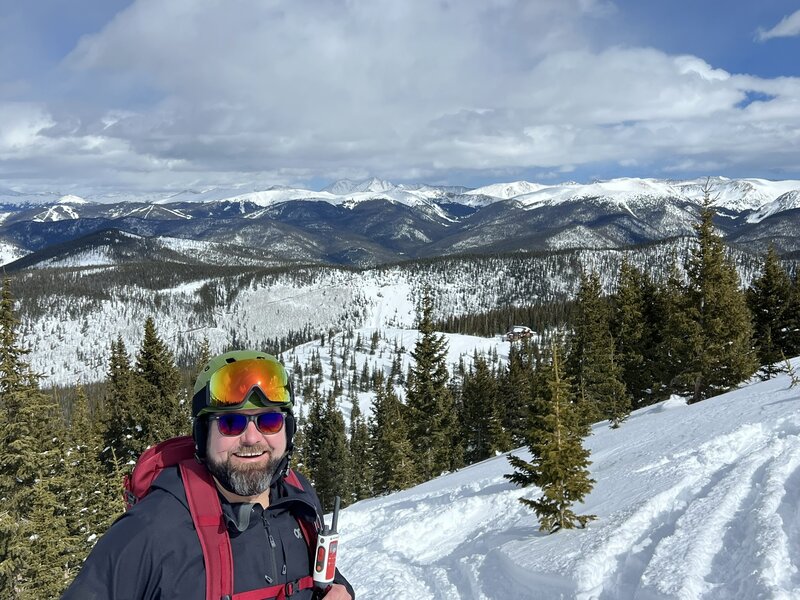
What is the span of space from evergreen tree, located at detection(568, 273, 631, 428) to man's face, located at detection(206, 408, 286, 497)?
87.6ft

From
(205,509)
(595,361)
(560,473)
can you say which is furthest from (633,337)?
(205,509)

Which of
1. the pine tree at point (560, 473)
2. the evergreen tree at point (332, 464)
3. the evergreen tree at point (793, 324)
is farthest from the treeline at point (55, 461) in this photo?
the evergreen tree at point (793, 324)

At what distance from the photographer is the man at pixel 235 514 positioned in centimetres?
265

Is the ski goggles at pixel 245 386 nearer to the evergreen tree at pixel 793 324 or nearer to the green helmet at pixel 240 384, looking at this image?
the green helmet at pixel 240 384

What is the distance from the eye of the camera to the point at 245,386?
3.40 metres

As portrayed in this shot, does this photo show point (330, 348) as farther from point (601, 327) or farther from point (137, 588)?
point (137, 588)

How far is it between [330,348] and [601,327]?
467 ft

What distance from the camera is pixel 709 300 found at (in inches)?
1062

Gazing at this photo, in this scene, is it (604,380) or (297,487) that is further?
(604,380)

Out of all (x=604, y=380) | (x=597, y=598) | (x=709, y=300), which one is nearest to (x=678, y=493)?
(x=597, y=598)

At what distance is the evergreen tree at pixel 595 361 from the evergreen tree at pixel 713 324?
462 cm

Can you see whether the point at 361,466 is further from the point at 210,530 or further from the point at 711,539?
the point at 210,530

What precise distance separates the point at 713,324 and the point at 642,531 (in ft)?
72.7

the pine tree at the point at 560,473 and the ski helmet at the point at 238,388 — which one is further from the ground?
the ski helmet at the point at 238,388
